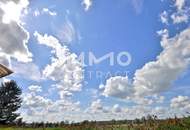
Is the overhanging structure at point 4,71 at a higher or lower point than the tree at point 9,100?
lower

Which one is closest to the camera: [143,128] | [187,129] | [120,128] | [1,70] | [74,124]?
[1,70]

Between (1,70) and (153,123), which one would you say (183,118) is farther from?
(1,70)

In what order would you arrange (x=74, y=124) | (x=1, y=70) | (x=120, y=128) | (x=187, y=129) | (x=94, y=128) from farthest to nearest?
(x=74, y=124), (x=94, y=128), (x=120, y=128), (x=187, y=129), (x=1, y=70)

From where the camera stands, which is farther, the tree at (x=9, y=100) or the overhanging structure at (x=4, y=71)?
the tree at (x=9, y=100)

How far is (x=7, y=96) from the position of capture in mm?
67938

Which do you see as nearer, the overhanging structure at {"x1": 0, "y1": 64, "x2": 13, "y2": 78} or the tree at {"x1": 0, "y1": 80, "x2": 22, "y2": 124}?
the overhanging structure at {"x1": 0, "y1": 64, "x2": 13, "y2": 78}

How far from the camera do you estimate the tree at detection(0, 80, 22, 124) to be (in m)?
66.8

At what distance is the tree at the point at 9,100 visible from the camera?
66.8 metres

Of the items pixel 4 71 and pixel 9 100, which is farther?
pixel 9 100

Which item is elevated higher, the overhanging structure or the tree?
the tree

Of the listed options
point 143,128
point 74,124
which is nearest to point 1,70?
point 143,128

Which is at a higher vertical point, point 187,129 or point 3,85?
point 3,85

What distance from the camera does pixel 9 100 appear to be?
222 ft

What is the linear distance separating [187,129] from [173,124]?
1.41 m
